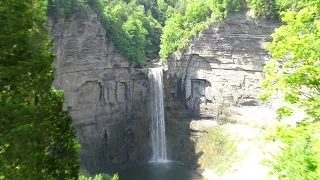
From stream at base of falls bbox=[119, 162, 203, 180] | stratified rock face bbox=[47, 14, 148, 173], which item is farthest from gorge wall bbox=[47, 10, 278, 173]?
stream at base of falls bbox=[119, 162, 203, 180]

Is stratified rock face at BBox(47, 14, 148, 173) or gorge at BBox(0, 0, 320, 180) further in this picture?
stratified rock face at BBox(47, 14, 148, 173)

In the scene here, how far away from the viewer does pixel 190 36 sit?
42656 millimetres

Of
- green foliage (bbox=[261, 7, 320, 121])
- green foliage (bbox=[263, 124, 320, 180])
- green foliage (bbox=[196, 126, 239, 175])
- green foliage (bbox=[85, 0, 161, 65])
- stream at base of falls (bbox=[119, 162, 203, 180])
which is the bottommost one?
stream at base of falls (bbox=[119, 162, 203, 180])

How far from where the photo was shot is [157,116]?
44688 millimetres

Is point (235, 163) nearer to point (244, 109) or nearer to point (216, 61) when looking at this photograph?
point (244, 109)

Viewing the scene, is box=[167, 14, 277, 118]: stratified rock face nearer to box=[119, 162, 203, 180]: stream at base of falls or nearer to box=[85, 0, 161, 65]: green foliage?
box=[85, 0, 161, 65]: green foliage

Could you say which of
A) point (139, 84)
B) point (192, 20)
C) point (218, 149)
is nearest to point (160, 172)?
point (218, 149)

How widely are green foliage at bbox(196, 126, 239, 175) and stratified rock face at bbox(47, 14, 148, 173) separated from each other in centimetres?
794

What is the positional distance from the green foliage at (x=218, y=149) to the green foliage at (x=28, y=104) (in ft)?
100.0

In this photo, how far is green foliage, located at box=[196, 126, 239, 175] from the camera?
37906mm

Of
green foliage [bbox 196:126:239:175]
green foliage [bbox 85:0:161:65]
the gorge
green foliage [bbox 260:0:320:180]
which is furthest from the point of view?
green foliage [bbox 85:0:161:65]

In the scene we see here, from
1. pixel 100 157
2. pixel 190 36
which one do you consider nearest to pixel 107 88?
pixel 100 157

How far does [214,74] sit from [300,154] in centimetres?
3410

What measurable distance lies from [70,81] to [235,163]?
773 inches
